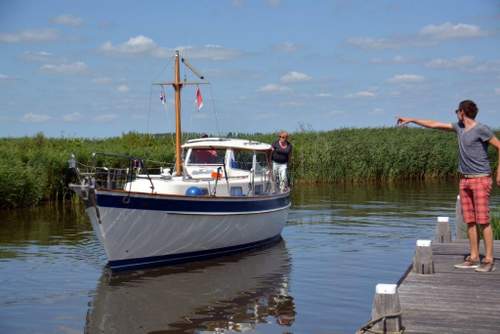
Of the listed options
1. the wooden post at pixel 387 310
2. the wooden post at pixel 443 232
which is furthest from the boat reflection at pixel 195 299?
the wooden post at pixel 387 310

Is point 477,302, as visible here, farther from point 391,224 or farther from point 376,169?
point 376,169

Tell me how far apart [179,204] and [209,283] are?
168 cm

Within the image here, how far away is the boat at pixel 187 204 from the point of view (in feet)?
44.0

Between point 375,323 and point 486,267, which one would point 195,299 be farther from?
point 375,323

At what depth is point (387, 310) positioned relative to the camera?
287 inches

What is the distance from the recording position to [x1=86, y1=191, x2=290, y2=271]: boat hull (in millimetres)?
13383

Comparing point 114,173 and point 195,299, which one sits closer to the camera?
point 195,299

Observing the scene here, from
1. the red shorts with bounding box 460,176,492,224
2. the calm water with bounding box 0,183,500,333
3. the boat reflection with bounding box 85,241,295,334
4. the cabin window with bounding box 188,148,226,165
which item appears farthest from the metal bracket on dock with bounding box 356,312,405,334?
the cabin window with bounding box 188,148,226,165

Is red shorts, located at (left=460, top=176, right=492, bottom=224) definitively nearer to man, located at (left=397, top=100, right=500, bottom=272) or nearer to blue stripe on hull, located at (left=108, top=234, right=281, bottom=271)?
man, located at (left=397, top=100, right=500, bottom=272)

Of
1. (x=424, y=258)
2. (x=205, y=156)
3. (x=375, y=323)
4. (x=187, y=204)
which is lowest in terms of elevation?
(x=375, y=323)

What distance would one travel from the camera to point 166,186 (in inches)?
601

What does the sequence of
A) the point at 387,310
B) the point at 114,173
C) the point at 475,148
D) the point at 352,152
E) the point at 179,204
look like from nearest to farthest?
1. the point at 387,310
2. the point at 475,148
3. the point at 114,173
4. the point at 179,204
5. the point at 352,152

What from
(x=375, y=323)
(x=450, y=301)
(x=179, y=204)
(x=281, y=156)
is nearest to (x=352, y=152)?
(x=281, y=156)

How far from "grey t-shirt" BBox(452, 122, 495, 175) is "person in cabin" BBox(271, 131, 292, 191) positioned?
28.5 ft
